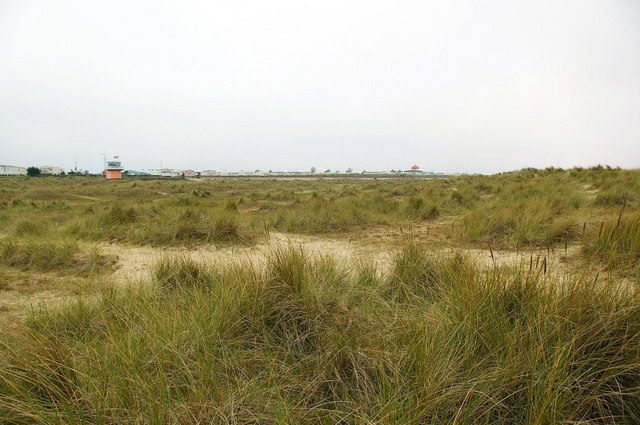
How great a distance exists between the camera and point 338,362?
1.72 m

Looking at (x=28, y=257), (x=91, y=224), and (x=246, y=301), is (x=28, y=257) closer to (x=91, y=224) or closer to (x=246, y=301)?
(x=91, y=224)

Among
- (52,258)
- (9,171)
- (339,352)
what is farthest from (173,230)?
(9,171)

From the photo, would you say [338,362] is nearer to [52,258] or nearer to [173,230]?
[52,258]

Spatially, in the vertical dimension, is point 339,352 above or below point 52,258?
above

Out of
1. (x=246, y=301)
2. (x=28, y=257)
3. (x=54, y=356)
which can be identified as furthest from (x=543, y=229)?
(x=28, y=257)

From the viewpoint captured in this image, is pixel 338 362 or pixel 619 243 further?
pixel 619 243

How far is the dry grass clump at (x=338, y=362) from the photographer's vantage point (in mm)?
1274

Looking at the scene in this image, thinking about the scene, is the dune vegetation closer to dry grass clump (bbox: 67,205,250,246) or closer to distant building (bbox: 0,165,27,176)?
dry grass clump (bbox: 67,205,250,246)

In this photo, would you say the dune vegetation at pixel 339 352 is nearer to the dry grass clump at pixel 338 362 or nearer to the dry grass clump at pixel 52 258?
the dry grass clump at pixel 338 362

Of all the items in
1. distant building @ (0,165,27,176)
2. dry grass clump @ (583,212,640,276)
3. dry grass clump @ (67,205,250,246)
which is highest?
distant building @ (0,165,27,176)

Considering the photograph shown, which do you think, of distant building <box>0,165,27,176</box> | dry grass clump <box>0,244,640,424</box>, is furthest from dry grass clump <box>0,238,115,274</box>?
distant building <box>0,165,27,176</box>

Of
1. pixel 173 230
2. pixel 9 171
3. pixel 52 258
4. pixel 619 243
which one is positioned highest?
pixel 9 171

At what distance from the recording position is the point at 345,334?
1862 mm

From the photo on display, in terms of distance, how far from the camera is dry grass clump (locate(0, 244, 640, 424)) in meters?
1.27
